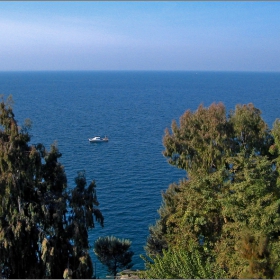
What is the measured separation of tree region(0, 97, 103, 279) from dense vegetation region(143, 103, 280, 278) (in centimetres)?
376

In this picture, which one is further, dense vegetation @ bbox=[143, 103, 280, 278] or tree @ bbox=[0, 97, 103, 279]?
tree @ bbox=[0, 97, 103, 279]

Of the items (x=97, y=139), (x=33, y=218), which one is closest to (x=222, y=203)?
(x=33, y=218)

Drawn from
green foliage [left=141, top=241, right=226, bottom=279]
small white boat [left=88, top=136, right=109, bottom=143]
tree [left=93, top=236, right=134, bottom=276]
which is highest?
small white boat [left=88, top=136, right=109, bottom=143]

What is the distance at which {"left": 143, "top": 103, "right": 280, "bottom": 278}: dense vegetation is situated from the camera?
15133 mm

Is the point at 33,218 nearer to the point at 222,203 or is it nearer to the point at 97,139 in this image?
the point at 222,203

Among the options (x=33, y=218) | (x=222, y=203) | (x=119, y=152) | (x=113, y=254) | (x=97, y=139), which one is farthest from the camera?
(x=97, y=139)

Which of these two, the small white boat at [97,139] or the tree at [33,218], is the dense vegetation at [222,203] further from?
the small white boat at [97,139]

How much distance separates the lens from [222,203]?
18.4 m

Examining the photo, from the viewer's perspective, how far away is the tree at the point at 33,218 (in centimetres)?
1650

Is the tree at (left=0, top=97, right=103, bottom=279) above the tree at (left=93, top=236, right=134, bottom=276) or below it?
above

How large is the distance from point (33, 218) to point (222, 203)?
9.16 metres

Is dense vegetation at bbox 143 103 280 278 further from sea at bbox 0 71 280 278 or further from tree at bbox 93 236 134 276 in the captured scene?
sea at bbox 0 71 280 278

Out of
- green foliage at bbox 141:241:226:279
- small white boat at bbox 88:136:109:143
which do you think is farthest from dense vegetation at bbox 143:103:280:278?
small white boat at bbox 88:136:109:143

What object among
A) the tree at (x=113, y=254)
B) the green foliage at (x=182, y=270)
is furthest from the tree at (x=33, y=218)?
the tree at (x=113, y=254)
